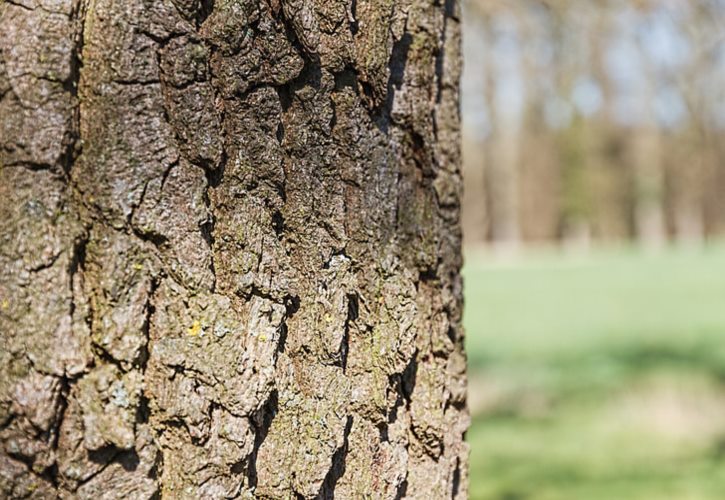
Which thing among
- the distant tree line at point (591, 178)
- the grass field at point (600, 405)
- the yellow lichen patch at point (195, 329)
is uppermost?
the distant tree line at point (591, 178)

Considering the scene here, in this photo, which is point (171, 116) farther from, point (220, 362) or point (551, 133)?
point (551, 133)

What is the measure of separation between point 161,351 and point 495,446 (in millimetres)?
4634

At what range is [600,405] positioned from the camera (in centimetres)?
651

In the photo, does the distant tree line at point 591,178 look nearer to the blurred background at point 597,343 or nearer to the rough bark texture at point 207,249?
the blurred background at point 597,343

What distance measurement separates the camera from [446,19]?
1.79 meters

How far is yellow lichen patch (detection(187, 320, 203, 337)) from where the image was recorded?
1.36 m

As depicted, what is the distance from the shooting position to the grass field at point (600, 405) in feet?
15.8

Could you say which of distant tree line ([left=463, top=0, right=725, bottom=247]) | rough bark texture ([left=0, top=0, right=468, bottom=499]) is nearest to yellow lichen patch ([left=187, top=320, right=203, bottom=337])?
rough bark texture ([left=0, top=0, right=468, bottom=499])

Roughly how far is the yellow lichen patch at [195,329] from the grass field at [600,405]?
3503 mm

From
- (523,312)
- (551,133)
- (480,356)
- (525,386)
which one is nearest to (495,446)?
(525,386)

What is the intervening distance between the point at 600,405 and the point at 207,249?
220 inches

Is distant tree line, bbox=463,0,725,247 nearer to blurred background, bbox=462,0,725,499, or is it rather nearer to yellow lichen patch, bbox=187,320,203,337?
blurred background, bbox=462,0,725,499

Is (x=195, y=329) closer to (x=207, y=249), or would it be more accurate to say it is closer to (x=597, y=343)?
(x=207, y=249)

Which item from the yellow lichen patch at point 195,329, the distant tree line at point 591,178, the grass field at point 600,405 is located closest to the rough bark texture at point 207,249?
the yellow lichen patch at point 195,329
